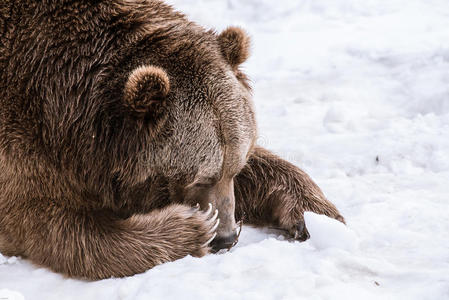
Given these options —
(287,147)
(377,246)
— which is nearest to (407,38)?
(287,147)

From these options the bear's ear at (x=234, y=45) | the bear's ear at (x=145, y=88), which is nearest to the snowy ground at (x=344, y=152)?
the bear's ear at (x=145, y=88)

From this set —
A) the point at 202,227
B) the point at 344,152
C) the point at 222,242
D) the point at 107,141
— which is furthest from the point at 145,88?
the point at 344,152

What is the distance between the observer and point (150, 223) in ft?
11.5

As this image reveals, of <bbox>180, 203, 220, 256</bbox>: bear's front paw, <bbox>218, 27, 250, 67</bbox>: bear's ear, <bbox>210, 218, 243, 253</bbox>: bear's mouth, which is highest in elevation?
<bbox>218, 27, 250, 67</bbox>: bear's ear

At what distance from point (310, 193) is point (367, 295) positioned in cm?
142

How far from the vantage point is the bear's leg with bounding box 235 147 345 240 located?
13.0 ft

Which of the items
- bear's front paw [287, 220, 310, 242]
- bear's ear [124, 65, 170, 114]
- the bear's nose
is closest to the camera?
bear's ear [124, 65, 170, 114]

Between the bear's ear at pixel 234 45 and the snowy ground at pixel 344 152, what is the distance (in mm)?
1098

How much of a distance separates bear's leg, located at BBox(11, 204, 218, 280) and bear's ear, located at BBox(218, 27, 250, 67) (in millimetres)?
948

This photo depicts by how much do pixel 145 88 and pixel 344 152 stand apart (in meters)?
2.42

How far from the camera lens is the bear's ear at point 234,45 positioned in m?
3.71

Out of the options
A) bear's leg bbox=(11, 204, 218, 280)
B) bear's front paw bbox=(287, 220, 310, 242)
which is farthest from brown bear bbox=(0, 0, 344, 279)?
bear's front paw bbox=(287, 220, 310, 242)

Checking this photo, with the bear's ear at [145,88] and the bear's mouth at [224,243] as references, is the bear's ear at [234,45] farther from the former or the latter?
the bear's mouth at [224,243]

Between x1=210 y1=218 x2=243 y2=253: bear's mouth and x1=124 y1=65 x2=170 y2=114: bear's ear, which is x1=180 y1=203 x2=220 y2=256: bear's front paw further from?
x1=124 y1=65 x2=170 y2=114: bear's ear
